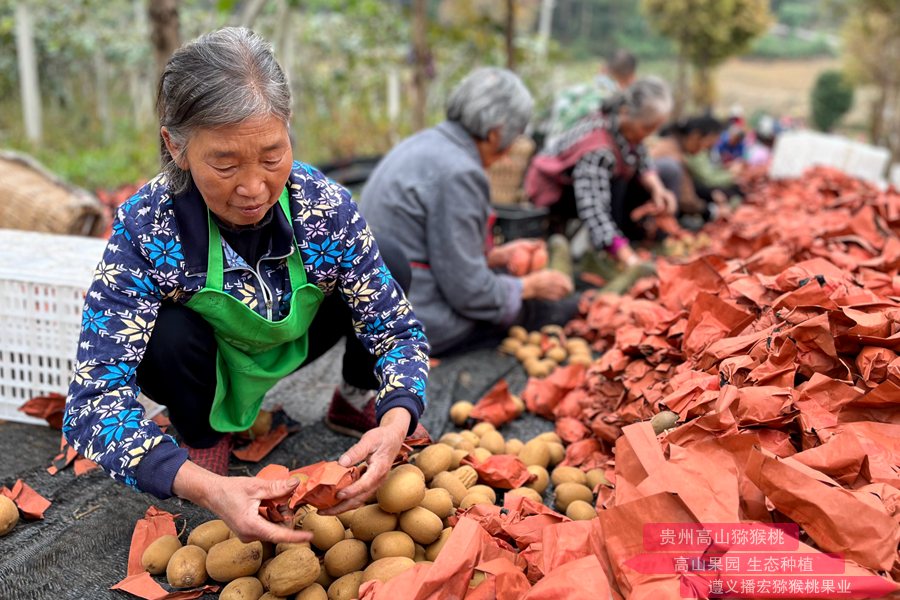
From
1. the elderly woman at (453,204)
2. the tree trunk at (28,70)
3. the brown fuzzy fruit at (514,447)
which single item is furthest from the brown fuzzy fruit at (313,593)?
the tree trunk at (28,70)

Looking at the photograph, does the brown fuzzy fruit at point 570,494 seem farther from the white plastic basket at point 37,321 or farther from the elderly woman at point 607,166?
the elderly woman at point 607,166

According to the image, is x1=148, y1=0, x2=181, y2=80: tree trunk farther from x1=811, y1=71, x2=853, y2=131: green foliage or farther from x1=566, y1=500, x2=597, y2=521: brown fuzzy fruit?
x1=811, y1=71, x2=853, y2=131: green foliage

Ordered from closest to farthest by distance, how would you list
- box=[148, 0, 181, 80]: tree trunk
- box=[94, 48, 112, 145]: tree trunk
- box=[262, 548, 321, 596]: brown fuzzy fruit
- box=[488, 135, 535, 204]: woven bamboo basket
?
1. box=[262, 548, 321, 596]: brown fuzzy fruit
2. box=[148, 0, 181, 80]: tree trunk
3. box=[488, 135, 535, 204]: woven bamboo basket
4. box=[94, 48, 112, 145]: tree trunk

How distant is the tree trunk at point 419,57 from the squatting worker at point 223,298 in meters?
3.64

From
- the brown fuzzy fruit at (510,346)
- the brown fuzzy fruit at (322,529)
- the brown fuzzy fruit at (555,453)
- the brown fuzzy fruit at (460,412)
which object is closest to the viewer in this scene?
the brown fuzzy fruit at (322,529)

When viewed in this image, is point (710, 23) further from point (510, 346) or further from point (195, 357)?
point (195, 357)

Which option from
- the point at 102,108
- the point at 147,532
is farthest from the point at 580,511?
the point at 102,108

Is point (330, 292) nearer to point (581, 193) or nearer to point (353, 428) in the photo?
point (353, 428)

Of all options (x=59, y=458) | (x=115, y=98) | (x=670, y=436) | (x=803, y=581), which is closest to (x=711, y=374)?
(x=670, y=436)

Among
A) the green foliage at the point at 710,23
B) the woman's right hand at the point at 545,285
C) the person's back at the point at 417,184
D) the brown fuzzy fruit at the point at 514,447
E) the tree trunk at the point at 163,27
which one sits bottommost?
the brown fuzzy fruit at the point at 514,447

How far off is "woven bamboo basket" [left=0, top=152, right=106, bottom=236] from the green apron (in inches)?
71.2

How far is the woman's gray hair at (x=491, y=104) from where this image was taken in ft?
9.22

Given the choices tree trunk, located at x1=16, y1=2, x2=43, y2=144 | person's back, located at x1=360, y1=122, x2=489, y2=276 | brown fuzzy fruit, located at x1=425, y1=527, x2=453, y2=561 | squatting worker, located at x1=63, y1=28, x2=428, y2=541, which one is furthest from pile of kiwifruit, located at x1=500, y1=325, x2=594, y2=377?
tree trunk, located at x1=16, y1=2, x2=43, y2=144

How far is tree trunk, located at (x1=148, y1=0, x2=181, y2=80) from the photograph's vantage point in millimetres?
3325
